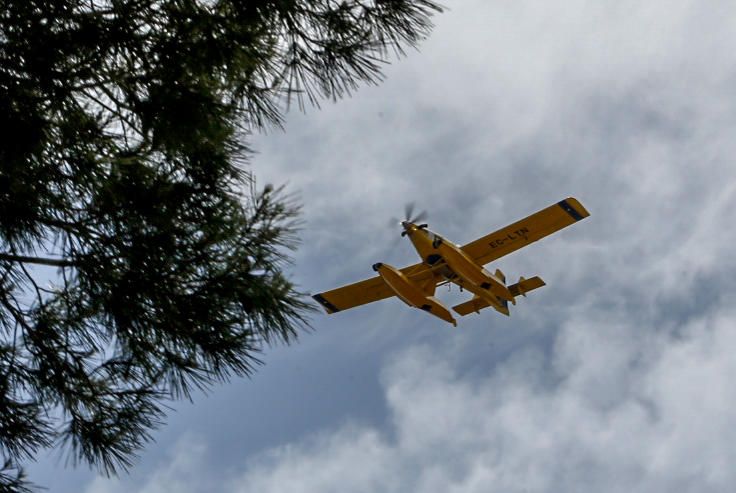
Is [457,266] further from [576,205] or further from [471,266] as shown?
[576,205]

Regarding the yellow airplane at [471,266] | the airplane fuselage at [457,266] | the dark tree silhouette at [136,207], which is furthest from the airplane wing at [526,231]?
the dark tree silhouette at [136,207]

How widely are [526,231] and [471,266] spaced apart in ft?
4.97

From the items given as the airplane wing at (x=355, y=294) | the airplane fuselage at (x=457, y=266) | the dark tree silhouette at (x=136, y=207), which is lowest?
the dark tree silhouette at (x=136, y=207)

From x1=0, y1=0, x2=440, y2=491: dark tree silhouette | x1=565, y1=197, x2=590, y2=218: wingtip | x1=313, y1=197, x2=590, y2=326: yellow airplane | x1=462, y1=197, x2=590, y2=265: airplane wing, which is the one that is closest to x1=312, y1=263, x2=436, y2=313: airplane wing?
x1=313, y1=197, x2=590, y2=326: yellow airplane

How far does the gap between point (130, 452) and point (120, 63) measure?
233cm

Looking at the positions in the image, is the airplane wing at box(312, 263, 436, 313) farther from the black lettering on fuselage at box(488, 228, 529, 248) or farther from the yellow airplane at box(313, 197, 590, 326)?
the black lettering on fuselage at box(488, 228, 529, 248)

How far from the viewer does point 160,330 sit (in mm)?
5395

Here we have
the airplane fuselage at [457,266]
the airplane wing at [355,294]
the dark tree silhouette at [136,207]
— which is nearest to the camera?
the dark tree silhouette at [136,207]

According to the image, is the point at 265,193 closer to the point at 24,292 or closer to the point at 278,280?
the point at 278,280

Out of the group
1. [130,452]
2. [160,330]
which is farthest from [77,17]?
[130,452]

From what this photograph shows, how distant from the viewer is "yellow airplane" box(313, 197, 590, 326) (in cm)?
1448

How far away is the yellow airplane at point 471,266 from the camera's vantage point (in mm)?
14484

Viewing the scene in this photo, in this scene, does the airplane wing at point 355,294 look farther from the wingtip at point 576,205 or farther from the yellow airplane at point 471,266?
the wingtip at point 576,205

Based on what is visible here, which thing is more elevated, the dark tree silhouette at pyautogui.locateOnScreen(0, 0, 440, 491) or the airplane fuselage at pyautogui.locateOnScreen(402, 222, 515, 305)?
the airplane fuselage at pyautogui.locateOnScreen(402, 222, 515, 305)
